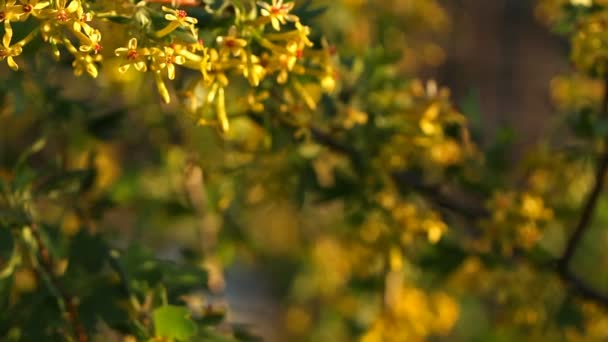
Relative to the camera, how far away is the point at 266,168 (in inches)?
67.6

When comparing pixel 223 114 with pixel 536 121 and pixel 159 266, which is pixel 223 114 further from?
pixel 536 121

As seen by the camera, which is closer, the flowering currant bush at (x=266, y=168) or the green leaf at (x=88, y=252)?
the flowering currant bush at (x=266, y=168)

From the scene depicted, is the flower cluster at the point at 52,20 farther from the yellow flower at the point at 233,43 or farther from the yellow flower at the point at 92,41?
the yellow flower at the point at 233,43

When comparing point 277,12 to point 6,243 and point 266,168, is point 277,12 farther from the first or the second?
point 266,168

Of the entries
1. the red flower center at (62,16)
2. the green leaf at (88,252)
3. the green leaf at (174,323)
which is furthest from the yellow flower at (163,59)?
the green leaf at (88,252)

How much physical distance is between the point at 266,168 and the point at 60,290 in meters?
0.49

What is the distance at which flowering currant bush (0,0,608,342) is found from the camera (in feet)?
3.92

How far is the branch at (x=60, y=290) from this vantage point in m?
1.34

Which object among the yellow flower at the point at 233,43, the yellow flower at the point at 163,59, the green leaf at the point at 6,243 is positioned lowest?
the green leaf at the point at 6,243

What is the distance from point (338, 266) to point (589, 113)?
0.98 meters

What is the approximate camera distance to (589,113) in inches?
66.4

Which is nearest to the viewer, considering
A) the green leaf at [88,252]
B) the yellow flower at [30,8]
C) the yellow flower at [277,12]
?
the yellow flower at [30,8]

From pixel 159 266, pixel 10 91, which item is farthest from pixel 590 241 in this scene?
pixel 10 91

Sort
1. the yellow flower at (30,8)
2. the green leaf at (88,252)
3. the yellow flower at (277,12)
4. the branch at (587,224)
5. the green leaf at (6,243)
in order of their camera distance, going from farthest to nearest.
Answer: the branch at (587,224)
the green leaf at (88,252)
the green leaf at (6,243)
the yellow flower at (277,12)
the yellow flower at (30,8)
